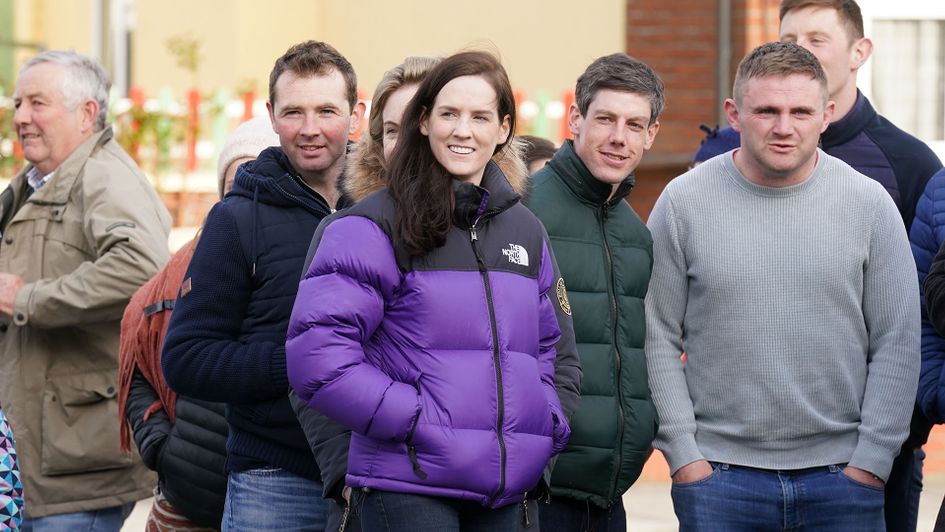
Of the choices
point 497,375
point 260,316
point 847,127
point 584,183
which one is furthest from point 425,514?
point 847,127

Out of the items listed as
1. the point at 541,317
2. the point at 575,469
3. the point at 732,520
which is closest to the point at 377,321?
the point at 541,317

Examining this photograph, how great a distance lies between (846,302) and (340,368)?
1.74 metres

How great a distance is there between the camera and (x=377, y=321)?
3986mm

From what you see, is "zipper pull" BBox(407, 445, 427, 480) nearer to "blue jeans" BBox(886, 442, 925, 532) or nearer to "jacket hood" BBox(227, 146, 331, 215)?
"jacket hood" BBox(227, 146, 331, 215)

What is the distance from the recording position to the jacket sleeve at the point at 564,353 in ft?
14.2

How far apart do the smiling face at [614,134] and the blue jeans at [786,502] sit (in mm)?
990

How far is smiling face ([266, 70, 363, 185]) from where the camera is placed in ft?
15.4

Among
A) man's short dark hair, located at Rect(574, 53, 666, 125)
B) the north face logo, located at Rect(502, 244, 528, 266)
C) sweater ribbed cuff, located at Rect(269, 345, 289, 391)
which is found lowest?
sweater ribbed cuff, located at Rect(269, 345, 289, 391)

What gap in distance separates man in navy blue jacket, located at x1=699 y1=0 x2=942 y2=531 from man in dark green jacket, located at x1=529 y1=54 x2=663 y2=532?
36.9 inches

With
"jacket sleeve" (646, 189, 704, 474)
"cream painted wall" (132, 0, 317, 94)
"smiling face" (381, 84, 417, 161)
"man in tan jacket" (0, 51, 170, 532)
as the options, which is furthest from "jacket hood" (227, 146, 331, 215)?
"cream painted wall" (132, 0, 317, 94)

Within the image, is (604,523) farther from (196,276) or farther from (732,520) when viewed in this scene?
(196,276)

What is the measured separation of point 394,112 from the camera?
4.55 m

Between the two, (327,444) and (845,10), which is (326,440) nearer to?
(327,444)

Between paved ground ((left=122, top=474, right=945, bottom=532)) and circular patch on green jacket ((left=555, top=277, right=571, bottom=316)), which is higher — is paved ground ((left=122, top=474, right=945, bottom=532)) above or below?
below
